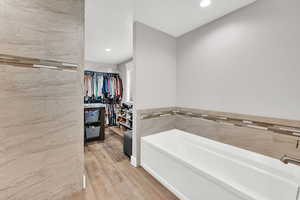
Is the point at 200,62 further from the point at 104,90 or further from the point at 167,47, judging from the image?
the point at 104,90

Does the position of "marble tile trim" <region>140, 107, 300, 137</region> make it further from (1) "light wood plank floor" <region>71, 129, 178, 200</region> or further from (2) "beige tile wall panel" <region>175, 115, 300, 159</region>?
(1) "light wood plank floor" <region>71, 129, 178, 200</region>

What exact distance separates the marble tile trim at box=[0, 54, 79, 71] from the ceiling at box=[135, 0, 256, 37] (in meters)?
1.22

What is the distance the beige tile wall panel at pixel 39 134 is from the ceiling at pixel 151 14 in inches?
43.6

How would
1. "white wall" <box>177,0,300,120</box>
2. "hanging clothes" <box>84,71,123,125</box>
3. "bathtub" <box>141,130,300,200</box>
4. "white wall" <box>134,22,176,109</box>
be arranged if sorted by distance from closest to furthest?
"bathtub" <box>141,130,300,200</box>, "white wall" <box>177,0,300,120</box>, "white wall" <box>134,22,176,109</box>, "hanging clothes" <box>84,71,123,125</box>

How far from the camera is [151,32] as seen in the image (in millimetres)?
2238

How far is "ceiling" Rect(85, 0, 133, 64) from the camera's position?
→ 1.68m

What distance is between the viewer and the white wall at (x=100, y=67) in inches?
177

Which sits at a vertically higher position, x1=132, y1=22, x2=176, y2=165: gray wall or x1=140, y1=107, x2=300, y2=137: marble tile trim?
x1=132, y1=22, x2=176, y2=165: gray wall

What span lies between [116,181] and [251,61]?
2492 millimetres

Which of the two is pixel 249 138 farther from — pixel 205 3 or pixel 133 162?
pixel 205 3

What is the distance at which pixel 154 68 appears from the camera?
7.52 feet

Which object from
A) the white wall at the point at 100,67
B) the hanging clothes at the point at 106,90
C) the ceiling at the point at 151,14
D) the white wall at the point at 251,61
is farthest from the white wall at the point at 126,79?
the white wall at the point at 251,61

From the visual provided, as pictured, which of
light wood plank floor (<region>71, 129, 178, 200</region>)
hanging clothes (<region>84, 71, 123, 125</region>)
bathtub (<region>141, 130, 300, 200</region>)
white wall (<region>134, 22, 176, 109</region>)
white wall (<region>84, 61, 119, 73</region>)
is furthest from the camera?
white wall (<region>84, 61, 119, 73</region>)

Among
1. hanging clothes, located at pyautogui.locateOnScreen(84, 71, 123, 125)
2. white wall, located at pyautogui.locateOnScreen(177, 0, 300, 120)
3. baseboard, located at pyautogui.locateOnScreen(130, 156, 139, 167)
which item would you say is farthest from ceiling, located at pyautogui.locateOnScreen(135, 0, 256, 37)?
hanging clothes, located at pyautogui.locateOnScreen(84, 71, 123, 125)
